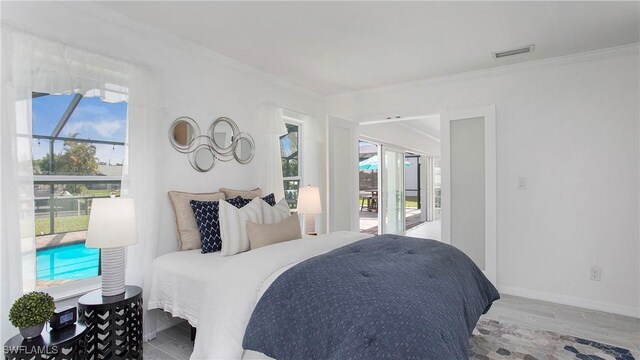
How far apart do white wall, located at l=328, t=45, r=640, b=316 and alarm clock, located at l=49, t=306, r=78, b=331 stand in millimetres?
3889

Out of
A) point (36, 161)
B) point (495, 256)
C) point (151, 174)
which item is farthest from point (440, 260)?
point (36, 161)

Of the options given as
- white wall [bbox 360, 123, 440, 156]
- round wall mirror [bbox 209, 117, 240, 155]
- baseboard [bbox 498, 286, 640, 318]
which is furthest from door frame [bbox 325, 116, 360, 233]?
baseboard [bbox 498, 286, 640, 318]

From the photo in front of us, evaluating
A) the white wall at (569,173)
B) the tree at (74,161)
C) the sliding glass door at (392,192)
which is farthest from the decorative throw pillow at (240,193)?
the sliding glass door at (392,192)

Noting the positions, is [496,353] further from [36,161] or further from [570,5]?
[36,161]

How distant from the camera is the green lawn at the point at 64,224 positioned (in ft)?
7.22

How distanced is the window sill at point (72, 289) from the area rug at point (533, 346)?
9.05 ft

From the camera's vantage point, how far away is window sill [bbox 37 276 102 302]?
2205mm

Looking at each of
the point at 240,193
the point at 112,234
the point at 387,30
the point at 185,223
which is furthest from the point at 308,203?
the point at 112,234

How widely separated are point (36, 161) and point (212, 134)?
4.43ft

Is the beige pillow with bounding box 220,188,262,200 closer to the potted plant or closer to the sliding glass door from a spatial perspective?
the potted plant

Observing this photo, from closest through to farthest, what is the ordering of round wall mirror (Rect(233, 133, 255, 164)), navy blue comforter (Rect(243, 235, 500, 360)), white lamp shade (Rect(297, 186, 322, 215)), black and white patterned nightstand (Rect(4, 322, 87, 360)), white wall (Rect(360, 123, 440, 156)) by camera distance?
navy blue comforter (Rect(243, 235, 500, 360)) → black and white patterned nightstand (Rect(4, 322, 87, 360)) → round wall mirror (Rect(233, 133, 255, 164)) → white lamp shade (Rect(297, 186, 322, 215)) → white wall (Rect(360, 123, 440, 156))

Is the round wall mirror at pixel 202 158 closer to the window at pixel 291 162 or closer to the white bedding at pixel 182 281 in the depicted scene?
the white bedding at pixel 182 281

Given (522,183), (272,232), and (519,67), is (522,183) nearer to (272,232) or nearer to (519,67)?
(519,67)

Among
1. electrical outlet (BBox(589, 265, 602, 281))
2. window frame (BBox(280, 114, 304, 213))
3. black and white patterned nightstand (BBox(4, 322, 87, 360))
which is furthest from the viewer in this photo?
window frame (BBox(280, 114, 304, 213))
